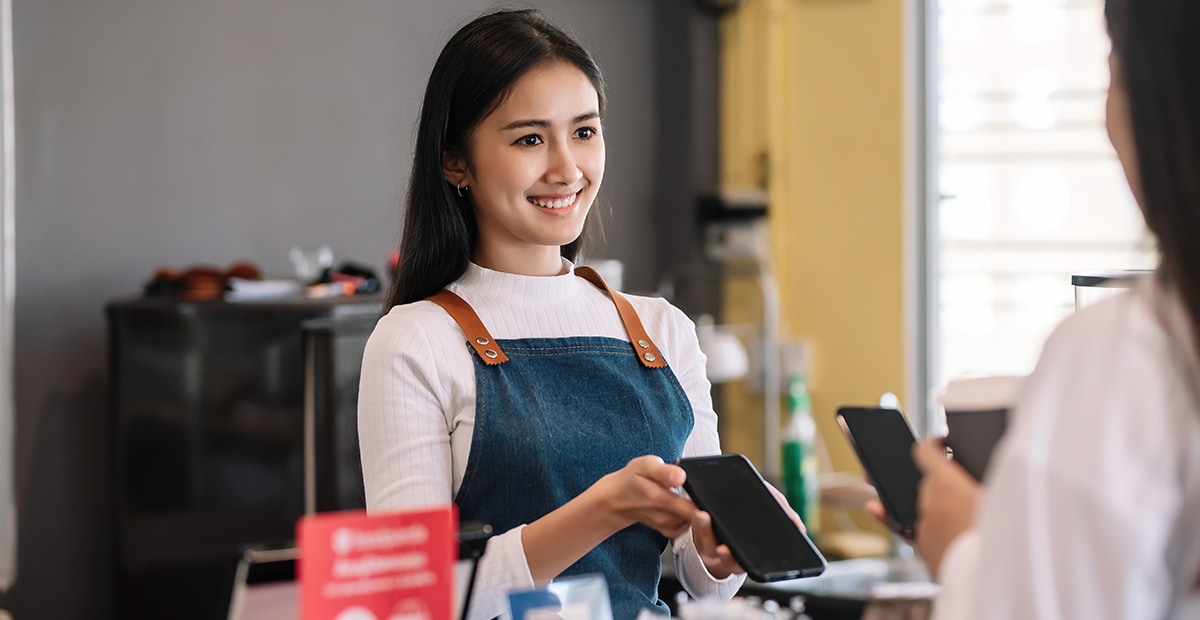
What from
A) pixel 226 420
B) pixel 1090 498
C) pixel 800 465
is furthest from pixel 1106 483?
pixel 800 465

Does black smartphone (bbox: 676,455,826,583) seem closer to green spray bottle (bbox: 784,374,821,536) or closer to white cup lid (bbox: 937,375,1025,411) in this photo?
white cup lid (bbox: 937,375,1025,411)

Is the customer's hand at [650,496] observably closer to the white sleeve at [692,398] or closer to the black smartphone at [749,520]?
the black smartphone at [749,520]

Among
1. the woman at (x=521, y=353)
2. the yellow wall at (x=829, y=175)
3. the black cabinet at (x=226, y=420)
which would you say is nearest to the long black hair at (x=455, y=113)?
the woman at (x=521, y=353)

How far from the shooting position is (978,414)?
33.0 inches

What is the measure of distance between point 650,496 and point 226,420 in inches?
66.9

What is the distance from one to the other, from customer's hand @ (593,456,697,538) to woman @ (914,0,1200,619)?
432 millimetres

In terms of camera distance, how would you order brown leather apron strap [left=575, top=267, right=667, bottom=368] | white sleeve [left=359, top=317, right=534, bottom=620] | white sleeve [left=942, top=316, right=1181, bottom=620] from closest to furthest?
white sleeve [left=942, top=316, right=1181, bottom=620] < white sleeve [left=359, top=317, right=534, bottom=620] < brown leather apron strap [left=575, top=267, right=667, bottom=368]

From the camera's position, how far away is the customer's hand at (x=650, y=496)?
1.08 m

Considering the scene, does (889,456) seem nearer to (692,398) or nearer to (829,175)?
(692,398)

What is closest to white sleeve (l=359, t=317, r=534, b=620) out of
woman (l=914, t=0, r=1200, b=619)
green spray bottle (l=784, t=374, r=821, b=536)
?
woman (l=914, t=0, r=1200, b=619)

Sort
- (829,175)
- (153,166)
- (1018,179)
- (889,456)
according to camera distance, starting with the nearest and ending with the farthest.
Result: 1. (889,456)
2. (153,166)
3. (1018,179)
4. (829,175)

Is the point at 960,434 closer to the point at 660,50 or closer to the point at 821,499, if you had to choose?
the point at 821,499

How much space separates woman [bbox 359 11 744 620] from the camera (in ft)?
4.15

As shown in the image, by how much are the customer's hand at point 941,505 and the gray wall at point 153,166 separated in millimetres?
1597
